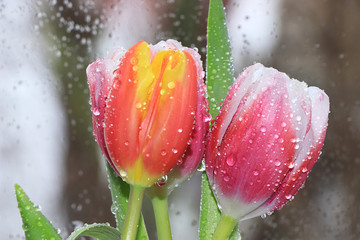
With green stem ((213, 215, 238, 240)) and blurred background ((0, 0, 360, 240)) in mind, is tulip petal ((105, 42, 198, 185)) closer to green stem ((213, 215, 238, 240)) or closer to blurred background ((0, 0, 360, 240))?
green stem ((213, 215, 238, 240))

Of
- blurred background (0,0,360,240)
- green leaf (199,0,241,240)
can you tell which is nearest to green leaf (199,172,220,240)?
green leaf (199,0,241,240)

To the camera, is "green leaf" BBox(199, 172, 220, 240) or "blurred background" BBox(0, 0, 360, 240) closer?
"green leaf" BBox(199, 172, 220, 240)

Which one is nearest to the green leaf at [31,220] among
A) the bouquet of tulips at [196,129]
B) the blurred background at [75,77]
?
the bouquet of tulips at [196,129]

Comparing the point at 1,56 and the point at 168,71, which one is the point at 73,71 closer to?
the point at 1,56

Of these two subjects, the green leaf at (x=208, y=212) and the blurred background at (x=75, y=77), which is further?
the blurred background at (x=75, y=77)

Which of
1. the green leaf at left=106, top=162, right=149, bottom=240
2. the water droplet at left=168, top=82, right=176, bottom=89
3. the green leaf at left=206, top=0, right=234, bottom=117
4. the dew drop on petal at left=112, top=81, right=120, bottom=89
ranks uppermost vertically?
the dew drop on petal at left=112, top=81, right=120, bottom=89

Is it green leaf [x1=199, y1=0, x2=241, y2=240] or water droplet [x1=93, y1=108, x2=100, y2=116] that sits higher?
water droplet [x1=93, y1=108, x2=100, y2=116]

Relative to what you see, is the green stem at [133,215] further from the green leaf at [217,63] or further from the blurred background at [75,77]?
the blurred background at [75,77]

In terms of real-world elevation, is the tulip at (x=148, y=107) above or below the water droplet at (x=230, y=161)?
above
